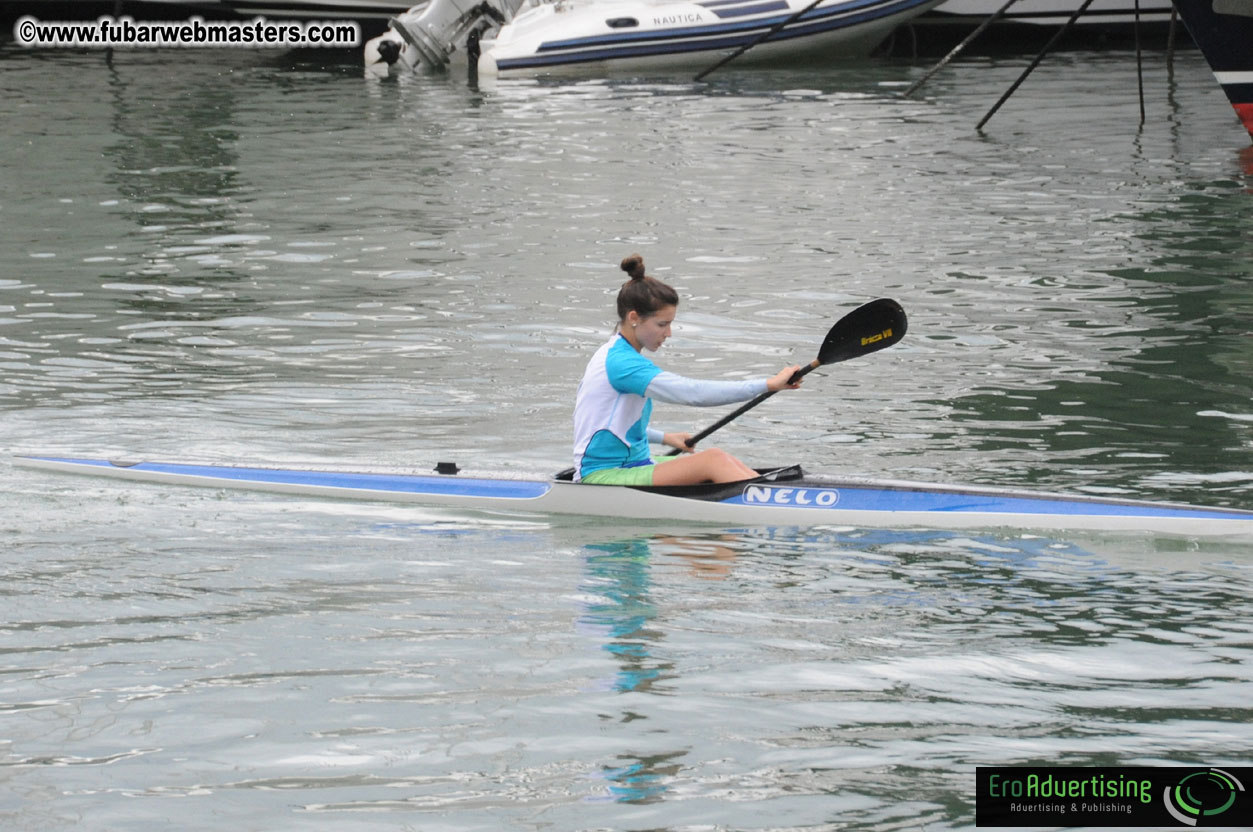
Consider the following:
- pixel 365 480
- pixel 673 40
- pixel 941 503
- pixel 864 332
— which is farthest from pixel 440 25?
pixel 941 503

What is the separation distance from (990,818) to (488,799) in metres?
1.38

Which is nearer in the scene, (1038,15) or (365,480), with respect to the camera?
(365,480)

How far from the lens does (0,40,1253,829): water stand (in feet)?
15.5

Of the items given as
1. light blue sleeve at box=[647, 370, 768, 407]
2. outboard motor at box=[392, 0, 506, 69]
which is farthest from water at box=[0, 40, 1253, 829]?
outboard motor at box=[392, 0, 506, 69]

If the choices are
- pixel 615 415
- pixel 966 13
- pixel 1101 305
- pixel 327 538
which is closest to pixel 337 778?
pixel 327 538

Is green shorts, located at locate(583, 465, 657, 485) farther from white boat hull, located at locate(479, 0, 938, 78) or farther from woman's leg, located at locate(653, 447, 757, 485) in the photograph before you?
white boat hull, located at locate(479, 0, 938, 78)

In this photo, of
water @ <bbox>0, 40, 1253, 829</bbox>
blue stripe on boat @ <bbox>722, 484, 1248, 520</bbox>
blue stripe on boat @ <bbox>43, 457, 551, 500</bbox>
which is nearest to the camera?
water @ <bbox>0, 40, 1253, 829</bbox>

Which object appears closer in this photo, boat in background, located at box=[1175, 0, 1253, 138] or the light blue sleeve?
the light blue sleeve

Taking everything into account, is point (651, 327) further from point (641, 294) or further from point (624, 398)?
point (624, 398)

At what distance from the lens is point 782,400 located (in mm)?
9656

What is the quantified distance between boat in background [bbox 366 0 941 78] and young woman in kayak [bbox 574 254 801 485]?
18653 mm

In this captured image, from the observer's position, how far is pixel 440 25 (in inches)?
1088

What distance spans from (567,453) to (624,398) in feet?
4.48

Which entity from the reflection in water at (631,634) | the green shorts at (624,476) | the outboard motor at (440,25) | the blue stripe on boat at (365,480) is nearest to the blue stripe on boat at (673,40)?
the outboard motor at (440,25)
